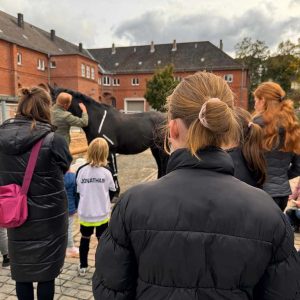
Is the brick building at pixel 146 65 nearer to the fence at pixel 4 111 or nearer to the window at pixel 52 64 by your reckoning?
the window at pixel 52 64

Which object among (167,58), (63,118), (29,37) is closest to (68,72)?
(29,37)

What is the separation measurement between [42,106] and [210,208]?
2.07 m

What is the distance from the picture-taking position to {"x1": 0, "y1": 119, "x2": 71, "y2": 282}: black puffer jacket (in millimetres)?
2691

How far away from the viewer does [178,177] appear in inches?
51.0

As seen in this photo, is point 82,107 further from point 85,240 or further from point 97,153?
point 85,240

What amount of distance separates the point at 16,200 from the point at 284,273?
83.4 inches

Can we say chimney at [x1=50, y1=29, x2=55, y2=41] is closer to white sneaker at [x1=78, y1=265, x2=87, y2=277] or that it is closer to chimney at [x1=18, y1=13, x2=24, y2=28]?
chimney at [x1=18, y1=13, x2=24, y2=28]

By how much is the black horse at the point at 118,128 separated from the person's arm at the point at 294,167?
10.5 ft

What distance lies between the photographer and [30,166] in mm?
2686

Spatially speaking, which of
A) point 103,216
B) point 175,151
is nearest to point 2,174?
point 103,216

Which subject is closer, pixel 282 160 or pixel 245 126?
pixel 245 126

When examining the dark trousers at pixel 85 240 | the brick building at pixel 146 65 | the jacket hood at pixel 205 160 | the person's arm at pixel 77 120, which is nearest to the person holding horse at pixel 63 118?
the person's arm at pixel 77 120

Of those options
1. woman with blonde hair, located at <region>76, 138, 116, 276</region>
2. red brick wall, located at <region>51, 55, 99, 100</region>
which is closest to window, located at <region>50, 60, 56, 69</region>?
red brick wall, located at <region>51, 55, 99, 100</region>

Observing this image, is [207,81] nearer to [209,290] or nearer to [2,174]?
[209,290]
